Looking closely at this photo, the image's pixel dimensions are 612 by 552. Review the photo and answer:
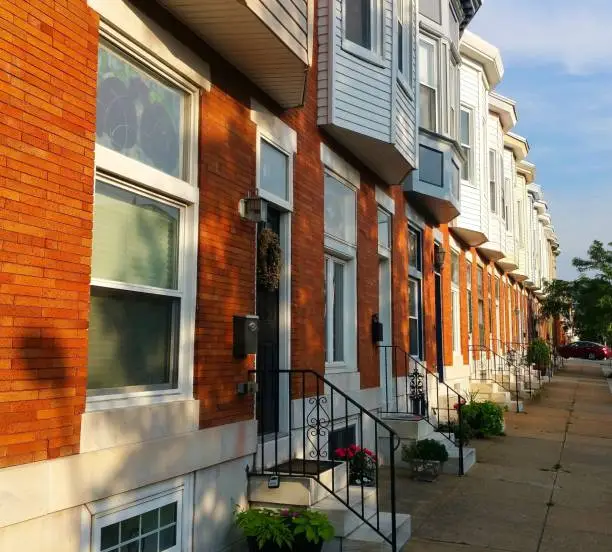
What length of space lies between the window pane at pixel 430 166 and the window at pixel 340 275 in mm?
3140

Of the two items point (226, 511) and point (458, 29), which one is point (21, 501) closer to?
point (226, 511)

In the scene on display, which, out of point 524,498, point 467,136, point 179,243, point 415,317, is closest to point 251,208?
point 179,243

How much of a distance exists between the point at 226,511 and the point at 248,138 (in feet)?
11.1

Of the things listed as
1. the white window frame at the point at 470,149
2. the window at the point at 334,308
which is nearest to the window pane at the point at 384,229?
the window at the point at 334,308

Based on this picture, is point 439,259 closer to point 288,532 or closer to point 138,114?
point 288,532

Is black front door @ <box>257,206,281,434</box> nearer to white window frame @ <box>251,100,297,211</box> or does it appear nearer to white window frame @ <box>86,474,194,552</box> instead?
white window frame @ <box>251,100,297,211</box>

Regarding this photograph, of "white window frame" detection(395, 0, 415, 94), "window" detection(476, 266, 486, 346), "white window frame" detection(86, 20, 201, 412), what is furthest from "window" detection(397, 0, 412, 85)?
"window" detection(476, 266, 486, 346)

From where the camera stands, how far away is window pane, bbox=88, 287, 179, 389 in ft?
15.3

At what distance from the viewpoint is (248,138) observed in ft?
21.4

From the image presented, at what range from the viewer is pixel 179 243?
5.50 meters

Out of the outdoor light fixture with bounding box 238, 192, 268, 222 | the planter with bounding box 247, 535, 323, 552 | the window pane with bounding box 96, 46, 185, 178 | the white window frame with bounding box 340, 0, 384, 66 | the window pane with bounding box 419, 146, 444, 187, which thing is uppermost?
the white window frame with bounding box 340, 0, 384, 66

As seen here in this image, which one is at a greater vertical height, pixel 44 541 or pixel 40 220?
pixel 40 220

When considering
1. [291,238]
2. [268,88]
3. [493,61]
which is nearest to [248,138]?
[268,88]

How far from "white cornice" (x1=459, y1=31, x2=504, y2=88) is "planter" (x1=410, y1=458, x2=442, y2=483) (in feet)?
38.5
